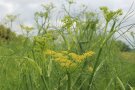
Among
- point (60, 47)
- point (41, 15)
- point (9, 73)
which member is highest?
point (41, 15)

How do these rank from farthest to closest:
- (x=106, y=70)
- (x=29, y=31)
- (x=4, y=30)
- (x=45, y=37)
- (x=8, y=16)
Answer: (x=4, y=30) < (x=8, y=16) < (x=29, y=31) < (x=106, y=70) < (x=45, y=37)

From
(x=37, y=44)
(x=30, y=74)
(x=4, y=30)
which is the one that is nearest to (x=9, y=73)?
(x=30, y=74)

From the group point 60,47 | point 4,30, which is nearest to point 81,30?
point 60,47

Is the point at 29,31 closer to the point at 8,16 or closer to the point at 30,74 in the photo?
the point at 30,74

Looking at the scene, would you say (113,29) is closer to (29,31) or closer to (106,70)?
(106,70)

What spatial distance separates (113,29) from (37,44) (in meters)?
0.46

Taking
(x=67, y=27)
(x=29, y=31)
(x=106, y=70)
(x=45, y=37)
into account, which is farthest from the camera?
(x=29, y=31)

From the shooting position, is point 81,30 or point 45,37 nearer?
point 45,37

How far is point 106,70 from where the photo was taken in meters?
3.25

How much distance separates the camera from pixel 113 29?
92.7 inches

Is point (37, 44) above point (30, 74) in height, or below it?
above

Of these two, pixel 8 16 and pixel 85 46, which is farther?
pixel 8 16

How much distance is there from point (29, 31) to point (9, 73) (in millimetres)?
515

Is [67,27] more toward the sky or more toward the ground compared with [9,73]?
more toward the sky
